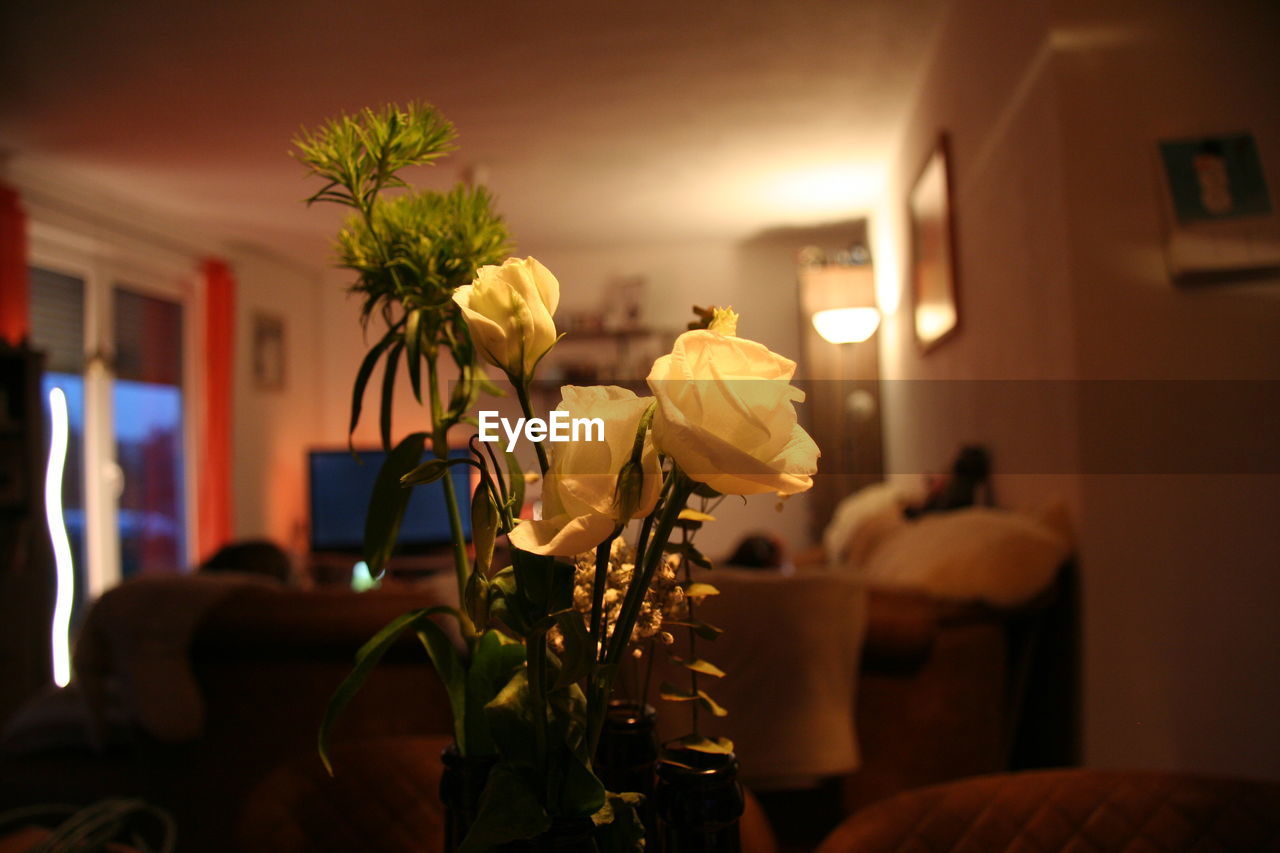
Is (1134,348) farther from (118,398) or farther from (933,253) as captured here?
(118,398)

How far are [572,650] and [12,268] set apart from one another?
4.42 metres

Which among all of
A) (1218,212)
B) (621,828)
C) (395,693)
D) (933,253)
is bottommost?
(395,693)

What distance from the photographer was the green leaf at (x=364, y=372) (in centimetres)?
50

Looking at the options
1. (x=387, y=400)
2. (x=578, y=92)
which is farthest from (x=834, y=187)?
(x=387, y=400)

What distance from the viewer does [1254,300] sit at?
1201mm

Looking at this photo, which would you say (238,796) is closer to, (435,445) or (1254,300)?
(435,445)

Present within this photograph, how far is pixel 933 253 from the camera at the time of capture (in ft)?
10.2

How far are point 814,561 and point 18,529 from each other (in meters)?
3.29

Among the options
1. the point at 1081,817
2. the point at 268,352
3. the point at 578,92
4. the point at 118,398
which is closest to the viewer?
the point at 1081,817

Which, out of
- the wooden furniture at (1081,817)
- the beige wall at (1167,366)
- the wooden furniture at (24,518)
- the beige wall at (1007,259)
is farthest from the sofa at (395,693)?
the wooden furniture at (24,518)

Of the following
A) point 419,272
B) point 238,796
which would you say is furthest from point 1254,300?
point 238,796

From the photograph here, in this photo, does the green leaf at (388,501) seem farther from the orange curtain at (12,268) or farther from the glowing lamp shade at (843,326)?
the orange curtain at (12,268)

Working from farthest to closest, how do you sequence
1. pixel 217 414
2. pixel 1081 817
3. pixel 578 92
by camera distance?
pixel 217 414 → pixel 578 92 → pixel 1081 817

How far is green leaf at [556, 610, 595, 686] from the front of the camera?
13.3 inches
